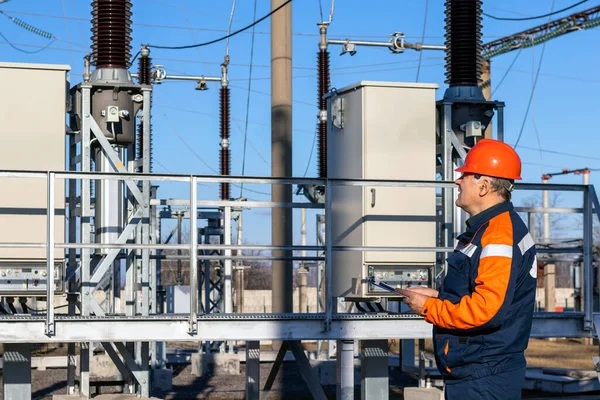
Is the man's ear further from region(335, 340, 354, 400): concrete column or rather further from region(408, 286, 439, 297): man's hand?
region(335, 340, 354, 400): concrete column

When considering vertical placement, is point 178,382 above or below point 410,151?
below

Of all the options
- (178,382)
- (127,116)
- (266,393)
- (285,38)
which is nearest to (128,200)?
(127,116)

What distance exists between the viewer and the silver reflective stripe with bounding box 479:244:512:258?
13.2 ft

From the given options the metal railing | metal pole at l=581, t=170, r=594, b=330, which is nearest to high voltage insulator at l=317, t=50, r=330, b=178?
the metal railing

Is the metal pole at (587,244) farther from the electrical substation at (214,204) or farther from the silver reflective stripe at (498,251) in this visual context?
the silver reflective stripe at (498,251)

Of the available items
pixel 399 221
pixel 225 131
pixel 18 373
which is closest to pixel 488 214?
pixel 399 221

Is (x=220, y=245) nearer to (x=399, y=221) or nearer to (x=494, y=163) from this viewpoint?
(x=399, y=221)

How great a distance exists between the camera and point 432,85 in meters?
9.57

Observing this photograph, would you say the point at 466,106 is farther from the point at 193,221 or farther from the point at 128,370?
the point at 128,370

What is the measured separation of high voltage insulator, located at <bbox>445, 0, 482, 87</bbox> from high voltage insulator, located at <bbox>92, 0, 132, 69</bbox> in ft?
10.7

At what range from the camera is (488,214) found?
167 inches

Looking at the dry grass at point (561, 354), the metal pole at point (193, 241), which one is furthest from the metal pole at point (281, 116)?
the dry grass at point (561, 354)

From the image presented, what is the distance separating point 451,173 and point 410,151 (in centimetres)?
51

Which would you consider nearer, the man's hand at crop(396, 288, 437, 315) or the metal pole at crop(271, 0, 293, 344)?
the man's hand at crop(396, 288, 437, 315)
